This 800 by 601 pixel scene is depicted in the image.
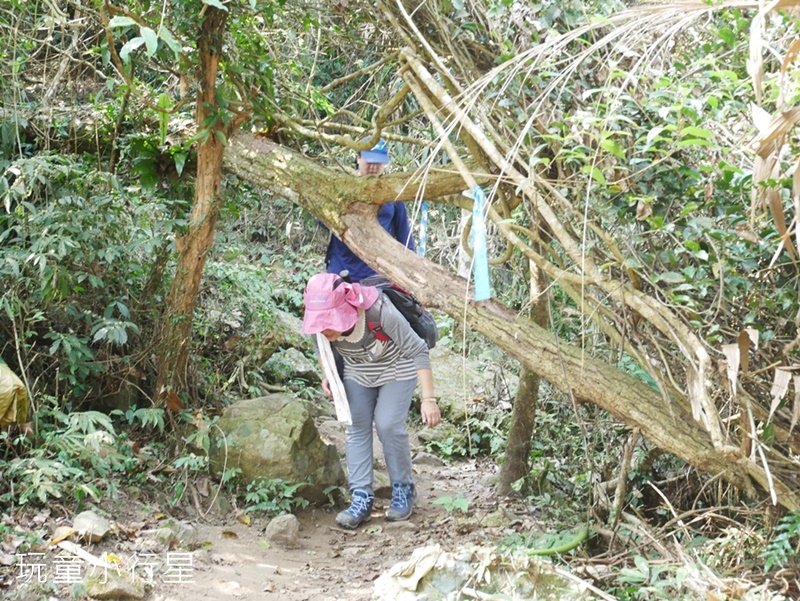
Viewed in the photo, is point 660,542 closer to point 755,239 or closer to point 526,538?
point 526,538

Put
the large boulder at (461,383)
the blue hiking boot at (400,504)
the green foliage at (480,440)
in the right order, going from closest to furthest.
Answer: the blue hiking boot at (400,504), the green foliage at (480,440), the large boulder at (461,383)

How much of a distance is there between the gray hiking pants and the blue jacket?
0.68 meters

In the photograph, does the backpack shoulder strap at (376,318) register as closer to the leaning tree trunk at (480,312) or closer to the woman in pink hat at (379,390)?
the woman in pink hat at (379,390)

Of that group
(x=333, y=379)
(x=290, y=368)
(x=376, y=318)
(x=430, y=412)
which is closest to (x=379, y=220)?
(x=376, y=318)

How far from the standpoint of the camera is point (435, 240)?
823 cm

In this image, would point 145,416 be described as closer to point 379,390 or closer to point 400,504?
point 379,390

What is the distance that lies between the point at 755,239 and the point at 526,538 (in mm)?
1930

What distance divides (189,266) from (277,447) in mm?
1260

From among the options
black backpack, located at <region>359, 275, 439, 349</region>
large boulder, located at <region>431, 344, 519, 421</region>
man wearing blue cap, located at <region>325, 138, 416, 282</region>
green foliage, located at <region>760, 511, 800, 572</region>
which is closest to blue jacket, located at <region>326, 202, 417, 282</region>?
man wearing blue cap, located at <region>325, 138, 416, 282</region>

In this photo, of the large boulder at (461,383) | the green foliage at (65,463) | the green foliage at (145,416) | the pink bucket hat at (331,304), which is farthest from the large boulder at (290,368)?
the pink bucket hat at (331,304)

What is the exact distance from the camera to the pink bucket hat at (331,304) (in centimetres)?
448

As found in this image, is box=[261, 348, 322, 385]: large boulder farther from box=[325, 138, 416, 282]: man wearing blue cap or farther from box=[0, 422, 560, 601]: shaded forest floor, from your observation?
box=[325, 138, 416, 282]: man wearing blue cap

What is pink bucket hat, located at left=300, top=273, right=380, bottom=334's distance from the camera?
4484 mm

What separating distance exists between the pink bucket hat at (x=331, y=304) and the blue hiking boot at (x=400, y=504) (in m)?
1.13
